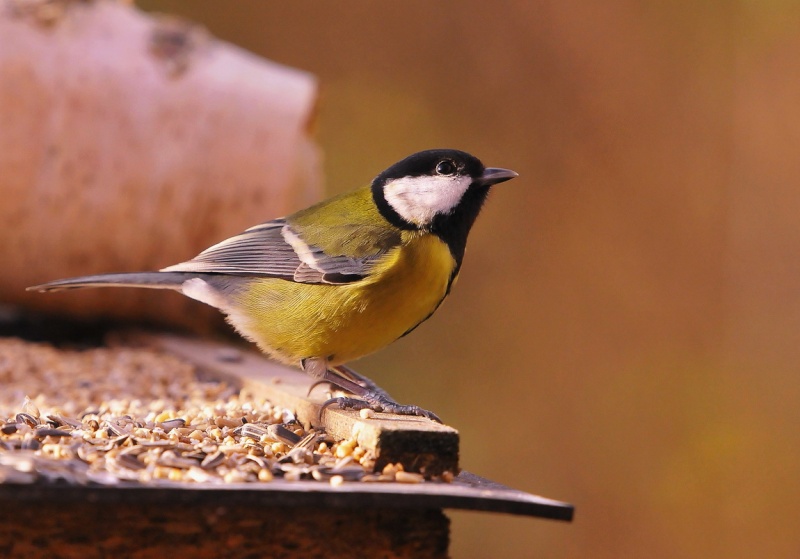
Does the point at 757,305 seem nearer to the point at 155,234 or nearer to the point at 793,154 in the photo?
the point at 793,154

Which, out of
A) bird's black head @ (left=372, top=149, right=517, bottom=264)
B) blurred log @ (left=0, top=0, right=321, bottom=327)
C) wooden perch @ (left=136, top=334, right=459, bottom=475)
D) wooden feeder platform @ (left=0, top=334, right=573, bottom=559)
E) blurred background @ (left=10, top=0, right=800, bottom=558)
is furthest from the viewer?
blurred background @ (left=10, top=0, right=800, bottom=558)

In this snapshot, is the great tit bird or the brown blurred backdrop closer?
the great tit bird

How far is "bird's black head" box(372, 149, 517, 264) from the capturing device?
198cm

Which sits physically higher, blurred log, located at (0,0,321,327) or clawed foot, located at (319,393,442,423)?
blurred log, located at (0,0,321,327)

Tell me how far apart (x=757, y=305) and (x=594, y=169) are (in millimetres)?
1124

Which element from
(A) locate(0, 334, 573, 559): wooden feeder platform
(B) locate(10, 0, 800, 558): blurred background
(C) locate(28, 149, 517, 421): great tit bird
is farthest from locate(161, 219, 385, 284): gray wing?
(B) locate(10, 0, 800, 558): blurred background

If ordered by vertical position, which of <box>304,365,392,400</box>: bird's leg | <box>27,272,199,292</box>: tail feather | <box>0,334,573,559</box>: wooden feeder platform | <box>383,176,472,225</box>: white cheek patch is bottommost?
<box>0,334,573,559</box>: wooden feeder platform

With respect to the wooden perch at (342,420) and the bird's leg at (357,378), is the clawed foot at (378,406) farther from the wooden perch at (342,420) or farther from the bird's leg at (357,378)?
the bird's leg at (357,378)

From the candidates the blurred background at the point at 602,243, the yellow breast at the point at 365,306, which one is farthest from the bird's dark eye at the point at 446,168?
the blurred background at the point at 602,243

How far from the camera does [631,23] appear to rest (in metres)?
5.05

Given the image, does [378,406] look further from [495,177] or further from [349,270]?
[495,177]

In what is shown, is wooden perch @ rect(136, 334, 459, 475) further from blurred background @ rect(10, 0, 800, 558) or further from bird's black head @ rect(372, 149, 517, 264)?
blurred background @ rect(10, 0, 800, 558)

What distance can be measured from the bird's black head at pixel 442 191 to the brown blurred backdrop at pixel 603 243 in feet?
9.42

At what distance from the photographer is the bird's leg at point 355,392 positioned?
5.51 feet
